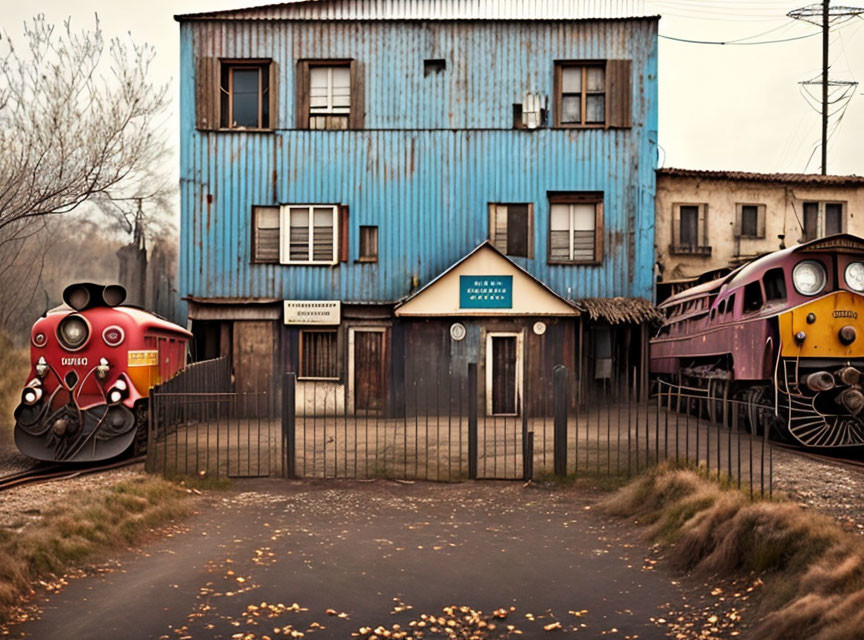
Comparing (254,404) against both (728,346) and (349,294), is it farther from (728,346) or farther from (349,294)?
(728,346)

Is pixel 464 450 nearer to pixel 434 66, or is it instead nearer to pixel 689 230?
pixel 434 66

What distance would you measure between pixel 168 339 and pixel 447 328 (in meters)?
6.56

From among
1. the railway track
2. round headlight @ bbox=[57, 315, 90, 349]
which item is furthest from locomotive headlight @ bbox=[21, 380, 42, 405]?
the railway track

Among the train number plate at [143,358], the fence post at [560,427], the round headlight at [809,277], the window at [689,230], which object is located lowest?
the fence post at [560,427]

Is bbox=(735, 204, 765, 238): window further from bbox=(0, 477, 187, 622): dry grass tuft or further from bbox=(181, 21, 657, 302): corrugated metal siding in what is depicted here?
bbox=(0, 477, 187, 622): dry grass tuft

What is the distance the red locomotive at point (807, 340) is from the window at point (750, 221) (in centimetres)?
975

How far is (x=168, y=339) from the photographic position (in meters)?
17.5

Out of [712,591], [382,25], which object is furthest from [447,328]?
[712,591]

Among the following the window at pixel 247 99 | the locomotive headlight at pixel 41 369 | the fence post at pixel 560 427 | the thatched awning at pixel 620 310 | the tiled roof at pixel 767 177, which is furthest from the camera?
the tiled roof at pixel 767 177

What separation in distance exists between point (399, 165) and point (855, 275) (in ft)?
36.5

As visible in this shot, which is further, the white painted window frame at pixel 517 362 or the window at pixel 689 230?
the window at pixel 689 230

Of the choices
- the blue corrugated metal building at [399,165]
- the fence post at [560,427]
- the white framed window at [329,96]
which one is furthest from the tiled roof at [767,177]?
the fence post at [560,427]

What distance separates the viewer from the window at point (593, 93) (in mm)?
22047

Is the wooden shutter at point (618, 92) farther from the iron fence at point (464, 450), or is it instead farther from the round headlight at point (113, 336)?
the round headlight at point (113, 336)
